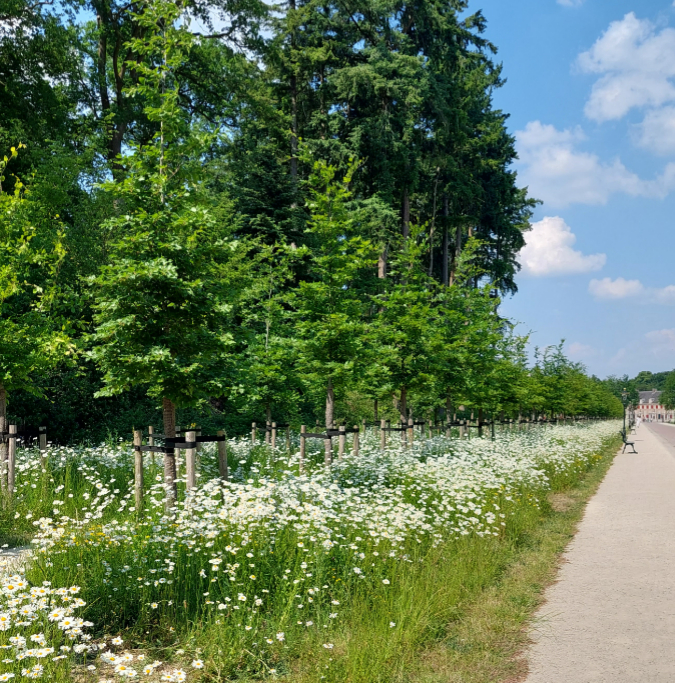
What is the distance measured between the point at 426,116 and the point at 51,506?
93.4 feet

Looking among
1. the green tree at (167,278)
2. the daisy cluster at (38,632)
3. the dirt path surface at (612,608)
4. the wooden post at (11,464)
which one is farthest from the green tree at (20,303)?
the dirt path surface at (612,608)

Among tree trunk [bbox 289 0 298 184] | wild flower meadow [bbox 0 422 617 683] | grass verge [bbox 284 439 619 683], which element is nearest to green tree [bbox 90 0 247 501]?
wild flower meadow [bbox 0 422 617 683]

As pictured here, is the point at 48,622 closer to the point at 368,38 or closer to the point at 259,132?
the point at 259,132

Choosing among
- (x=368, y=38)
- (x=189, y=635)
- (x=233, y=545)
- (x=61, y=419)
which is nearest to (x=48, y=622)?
(x=189, y=635)

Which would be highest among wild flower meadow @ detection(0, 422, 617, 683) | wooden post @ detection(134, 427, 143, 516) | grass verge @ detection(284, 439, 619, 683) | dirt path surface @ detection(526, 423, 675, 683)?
wooden post @ detection(134, 427, 143, 516)

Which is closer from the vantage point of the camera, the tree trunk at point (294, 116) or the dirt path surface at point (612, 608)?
the dirt path surface at point (612, 608)

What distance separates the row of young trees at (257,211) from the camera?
8.45 m

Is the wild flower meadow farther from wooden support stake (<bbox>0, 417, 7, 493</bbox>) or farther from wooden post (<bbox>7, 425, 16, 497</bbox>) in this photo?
wooden support stake (<bbox>0, 417, 7, 493</bbox>)

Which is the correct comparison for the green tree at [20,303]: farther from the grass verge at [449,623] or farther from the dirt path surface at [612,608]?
the dirt path surface at [612,608]

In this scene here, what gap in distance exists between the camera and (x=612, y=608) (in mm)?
6090

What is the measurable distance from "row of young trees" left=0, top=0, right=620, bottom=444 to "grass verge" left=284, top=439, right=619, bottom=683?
4093 mm

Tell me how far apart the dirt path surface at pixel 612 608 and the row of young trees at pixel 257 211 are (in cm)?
516

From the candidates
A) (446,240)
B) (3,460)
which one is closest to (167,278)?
(3,460)

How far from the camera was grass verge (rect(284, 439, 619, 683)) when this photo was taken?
4.32 metres
